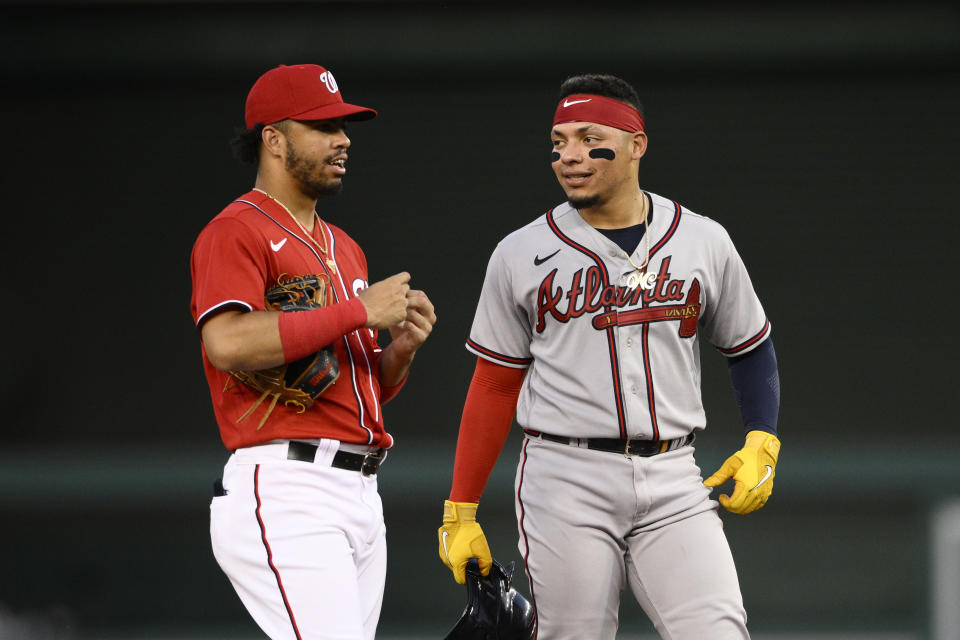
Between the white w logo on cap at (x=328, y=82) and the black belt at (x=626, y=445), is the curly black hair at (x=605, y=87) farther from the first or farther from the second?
the black belt at (x=626, y=445)

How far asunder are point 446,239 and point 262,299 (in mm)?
2506

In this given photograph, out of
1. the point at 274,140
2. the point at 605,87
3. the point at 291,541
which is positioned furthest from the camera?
the point at 605,87

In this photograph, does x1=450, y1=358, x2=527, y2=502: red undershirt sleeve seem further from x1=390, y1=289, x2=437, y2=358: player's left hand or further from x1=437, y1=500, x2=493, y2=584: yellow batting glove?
x1=390, y1=289, x2=437, y2=358: player's left hand

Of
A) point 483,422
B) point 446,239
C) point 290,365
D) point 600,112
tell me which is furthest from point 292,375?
point 446,239

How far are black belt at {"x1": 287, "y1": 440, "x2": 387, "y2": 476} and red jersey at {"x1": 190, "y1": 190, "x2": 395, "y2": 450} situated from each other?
25 mm

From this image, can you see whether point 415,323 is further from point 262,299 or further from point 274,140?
point 274,140

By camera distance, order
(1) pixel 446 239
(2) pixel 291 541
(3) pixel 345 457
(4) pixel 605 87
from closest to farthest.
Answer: (2) pixel 291 541 → (3) pixel 345 457 → (4) pixel 605 87 → (1) pixel 446 239

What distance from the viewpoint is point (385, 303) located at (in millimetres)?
2193

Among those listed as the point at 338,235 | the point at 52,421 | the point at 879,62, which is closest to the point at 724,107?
the point at 879,62

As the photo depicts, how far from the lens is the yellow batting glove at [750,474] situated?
2369 millimetres

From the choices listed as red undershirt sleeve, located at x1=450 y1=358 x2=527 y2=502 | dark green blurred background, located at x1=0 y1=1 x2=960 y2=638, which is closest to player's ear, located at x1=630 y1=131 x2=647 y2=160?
red undershirt sleeve, located at x1=450 y1=358 x2=527 y2=502

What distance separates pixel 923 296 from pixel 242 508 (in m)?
3.38

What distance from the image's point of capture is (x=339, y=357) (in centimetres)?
230

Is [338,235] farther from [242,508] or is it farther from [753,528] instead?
[753,528]
